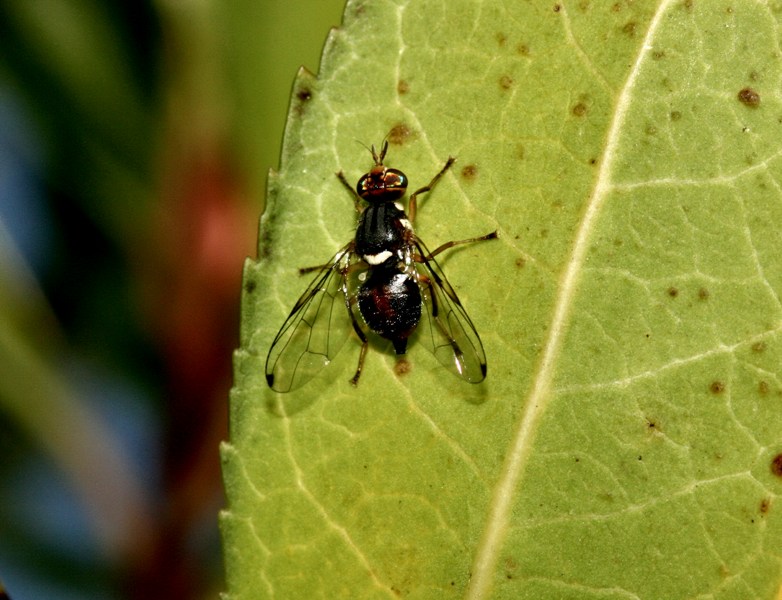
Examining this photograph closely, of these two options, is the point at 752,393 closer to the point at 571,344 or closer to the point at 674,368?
the point at 674,368

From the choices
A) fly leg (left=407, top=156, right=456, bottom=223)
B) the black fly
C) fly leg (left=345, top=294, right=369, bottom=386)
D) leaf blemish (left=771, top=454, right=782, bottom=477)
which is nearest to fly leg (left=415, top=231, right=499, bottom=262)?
the black fly

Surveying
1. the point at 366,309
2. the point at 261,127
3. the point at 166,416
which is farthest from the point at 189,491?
the point at 261,127

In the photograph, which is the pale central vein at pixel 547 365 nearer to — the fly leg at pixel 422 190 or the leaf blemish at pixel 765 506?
the fly leg at pixel 422 190

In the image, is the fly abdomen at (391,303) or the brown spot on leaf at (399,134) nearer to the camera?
the brown spot on leaf at (399,134)

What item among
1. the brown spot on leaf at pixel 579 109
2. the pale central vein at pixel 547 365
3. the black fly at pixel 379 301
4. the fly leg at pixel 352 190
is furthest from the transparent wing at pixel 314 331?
the brown spot on leaf at pixel 579 109

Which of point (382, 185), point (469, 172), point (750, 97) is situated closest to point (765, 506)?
point (750, 97)

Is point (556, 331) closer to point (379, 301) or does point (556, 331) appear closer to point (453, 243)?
point (453, 243)
